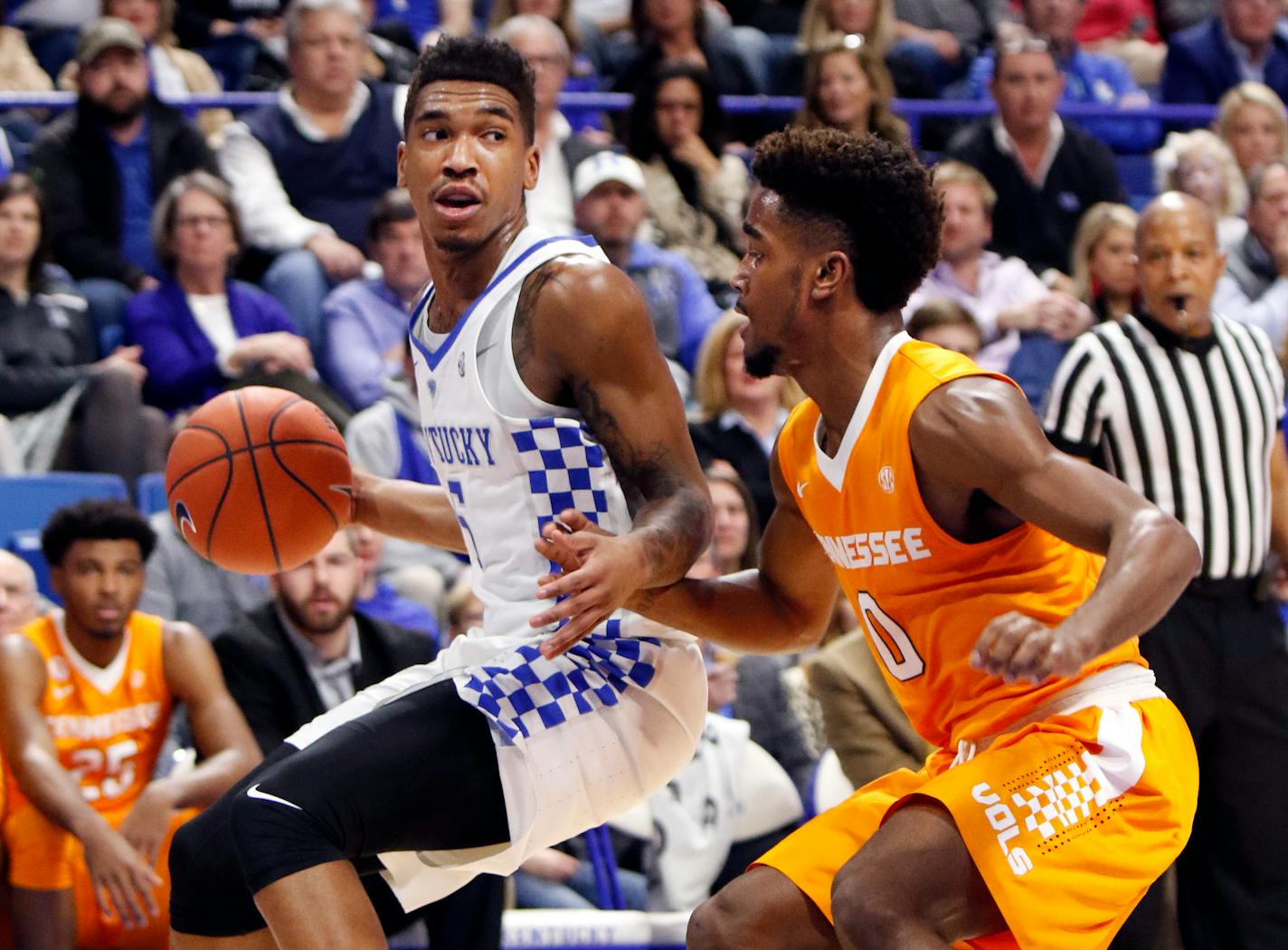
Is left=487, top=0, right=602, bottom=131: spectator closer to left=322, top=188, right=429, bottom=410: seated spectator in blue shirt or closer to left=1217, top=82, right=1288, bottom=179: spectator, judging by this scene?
left=322, top=188, right=429, bottom=410: seated spectator in blue shirt

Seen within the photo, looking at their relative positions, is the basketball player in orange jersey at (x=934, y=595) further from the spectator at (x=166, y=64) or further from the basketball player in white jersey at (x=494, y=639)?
the spectator at (x=166, y=64)

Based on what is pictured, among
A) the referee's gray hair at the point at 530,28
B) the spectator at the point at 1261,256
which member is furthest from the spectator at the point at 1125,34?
the referee's gray hair at the point at 530,28

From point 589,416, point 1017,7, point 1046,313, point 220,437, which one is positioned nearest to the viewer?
point 589,416

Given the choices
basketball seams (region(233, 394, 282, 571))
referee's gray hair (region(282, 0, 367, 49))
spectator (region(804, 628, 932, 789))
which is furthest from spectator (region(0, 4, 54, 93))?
basketball seams (region(233, 394, 282, 571))

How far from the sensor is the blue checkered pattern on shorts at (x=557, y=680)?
3361 millimetres

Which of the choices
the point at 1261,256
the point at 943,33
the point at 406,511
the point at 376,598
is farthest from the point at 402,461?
the point at 943,33

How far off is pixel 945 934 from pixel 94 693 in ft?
9.87

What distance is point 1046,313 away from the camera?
24.8 ft

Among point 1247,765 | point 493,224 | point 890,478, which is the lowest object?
point 1247,765

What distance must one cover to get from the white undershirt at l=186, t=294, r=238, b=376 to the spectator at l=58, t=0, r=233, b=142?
3.98 feet

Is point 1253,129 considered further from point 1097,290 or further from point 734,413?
point 734,413

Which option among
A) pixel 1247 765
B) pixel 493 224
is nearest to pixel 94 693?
pixel 493 224

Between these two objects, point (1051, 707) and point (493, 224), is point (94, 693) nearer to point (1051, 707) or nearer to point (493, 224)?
point (493, 224)

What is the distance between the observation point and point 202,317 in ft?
22.7
